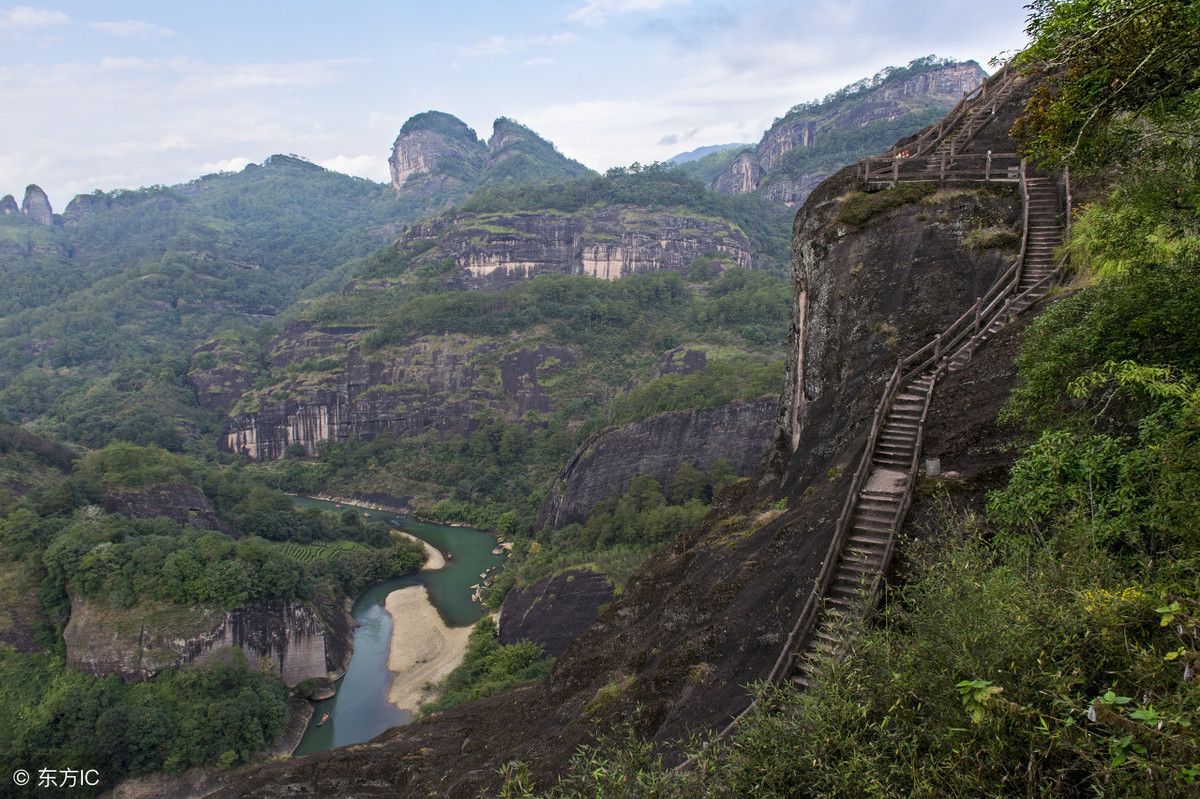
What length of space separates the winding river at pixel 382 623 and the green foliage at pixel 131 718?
3.47 metres

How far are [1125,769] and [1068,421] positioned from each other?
5.73 meters

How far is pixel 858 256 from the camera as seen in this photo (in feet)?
64.6

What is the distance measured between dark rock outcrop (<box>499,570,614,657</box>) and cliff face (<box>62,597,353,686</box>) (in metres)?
11.9

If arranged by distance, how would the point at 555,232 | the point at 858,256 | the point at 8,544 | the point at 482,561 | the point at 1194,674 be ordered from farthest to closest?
the point at 555,232 → the point at 482,561 → the point at 8,544 → the point at 858,256 → the point at 1194,674

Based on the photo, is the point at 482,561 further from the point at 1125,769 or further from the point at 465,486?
the point at 1125,769

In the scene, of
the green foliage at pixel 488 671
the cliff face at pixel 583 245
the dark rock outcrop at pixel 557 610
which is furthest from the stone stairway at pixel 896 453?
the cliff face at pixel 583 245

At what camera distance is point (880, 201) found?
20.4 metres

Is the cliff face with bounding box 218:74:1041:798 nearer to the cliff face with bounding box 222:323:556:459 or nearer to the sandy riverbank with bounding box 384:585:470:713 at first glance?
the sandy riverbank with bounding box 384:585:470:713

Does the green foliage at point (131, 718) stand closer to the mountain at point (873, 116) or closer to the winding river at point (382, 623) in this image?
the winding river at point (382, 623)

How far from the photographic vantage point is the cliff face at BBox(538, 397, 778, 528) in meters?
57.8

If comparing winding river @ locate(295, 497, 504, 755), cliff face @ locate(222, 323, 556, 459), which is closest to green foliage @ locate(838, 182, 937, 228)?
winding river @ locate(295, 497, 504, 755)

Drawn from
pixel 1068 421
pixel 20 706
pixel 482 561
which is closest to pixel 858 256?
pixel 1068 421

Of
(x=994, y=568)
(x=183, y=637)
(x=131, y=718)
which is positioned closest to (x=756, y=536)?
(x=994, y=568)

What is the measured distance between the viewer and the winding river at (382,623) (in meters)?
38.7
